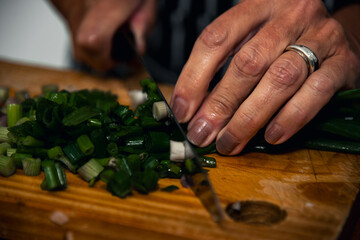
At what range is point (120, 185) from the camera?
133 centimetres

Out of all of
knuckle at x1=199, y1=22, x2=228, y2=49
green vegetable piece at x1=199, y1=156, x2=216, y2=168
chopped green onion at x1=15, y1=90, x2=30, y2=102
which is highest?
knuckle at x1=199, y1=22, x2=228, y2=49

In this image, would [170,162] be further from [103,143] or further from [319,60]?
[319,60]

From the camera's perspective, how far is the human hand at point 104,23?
2502 millimetres

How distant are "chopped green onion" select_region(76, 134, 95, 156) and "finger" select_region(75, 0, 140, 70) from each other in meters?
1.21

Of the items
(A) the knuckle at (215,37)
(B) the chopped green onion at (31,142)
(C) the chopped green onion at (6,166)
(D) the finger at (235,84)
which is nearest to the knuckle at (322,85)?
(D) the finger at (235,84)

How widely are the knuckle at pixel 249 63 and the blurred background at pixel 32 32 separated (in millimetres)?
3833

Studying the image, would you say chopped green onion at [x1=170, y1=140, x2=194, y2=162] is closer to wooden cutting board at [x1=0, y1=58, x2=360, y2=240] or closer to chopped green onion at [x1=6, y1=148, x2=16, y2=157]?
wooden cutting board at [x1=0, y1=58, x2=360, y2=240]

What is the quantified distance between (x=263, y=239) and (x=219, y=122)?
1.85ft

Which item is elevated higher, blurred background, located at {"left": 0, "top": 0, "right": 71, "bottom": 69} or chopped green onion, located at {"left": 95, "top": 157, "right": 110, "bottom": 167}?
chopped green onion, located at {"left": 95, "top": 157, "right": 110, "bottom": 167}

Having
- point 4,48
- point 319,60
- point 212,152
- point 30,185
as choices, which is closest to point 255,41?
point 319,60

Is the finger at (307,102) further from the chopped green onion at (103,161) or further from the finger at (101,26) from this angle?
the finger at (101,26)

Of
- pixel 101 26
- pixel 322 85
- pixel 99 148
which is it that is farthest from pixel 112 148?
pixel 101 26

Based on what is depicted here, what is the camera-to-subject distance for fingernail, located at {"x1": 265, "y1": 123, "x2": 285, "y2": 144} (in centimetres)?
153

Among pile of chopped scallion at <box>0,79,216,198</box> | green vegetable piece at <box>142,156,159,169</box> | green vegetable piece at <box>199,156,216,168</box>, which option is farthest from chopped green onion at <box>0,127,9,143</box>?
green vegetable piece at <box>199,156,216,168</box>
